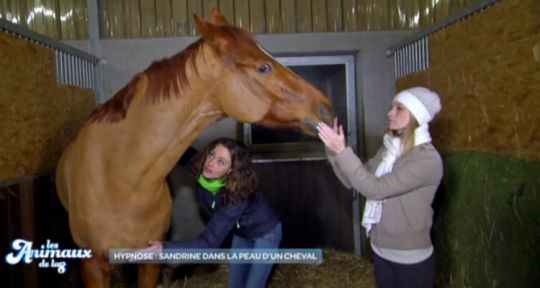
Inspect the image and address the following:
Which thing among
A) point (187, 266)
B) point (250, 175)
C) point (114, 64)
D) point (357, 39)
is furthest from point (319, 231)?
point (114, 64)

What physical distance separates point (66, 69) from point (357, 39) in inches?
84.1

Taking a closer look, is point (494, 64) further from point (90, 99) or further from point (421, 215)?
point (90, 99)

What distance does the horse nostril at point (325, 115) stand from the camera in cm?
162

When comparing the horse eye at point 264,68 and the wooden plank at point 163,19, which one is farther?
the wooden plank at point 163,19

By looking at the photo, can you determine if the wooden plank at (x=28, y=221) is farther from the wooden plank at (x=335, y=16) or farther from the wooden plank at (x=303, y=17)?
the wooden plank at (x=335, y=16)

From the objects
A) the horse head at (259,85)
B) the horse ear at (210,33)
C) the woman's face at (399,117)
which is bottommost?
the woman's face at (399,117)

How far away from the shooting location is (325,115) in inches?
64.1

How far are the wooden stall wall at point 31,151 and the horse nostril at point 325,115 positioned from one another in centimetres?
137

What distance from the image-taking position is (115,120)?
1.75 m

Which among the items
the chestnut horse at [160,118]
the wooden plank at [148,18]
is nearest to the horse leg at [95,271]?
the chestnut horse at [160,118]

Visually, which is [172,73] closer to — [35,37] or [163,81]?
[163,81]

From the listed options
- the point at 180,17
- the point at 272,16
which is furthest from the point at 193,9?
the point at 272,16

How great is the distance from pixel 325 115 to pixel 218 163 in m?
0.52

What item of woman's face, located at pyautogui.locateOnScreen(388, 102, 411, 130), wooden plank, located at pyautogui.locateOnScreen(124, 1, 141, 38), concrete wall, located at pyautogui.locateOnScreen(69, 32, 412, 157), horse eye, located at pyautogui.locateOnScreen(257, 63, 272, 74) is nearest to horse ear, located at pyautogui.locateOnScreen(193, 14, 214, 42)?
horse eye, located at pyautogui.locateOnScreen(257, 63, 272, 74)
